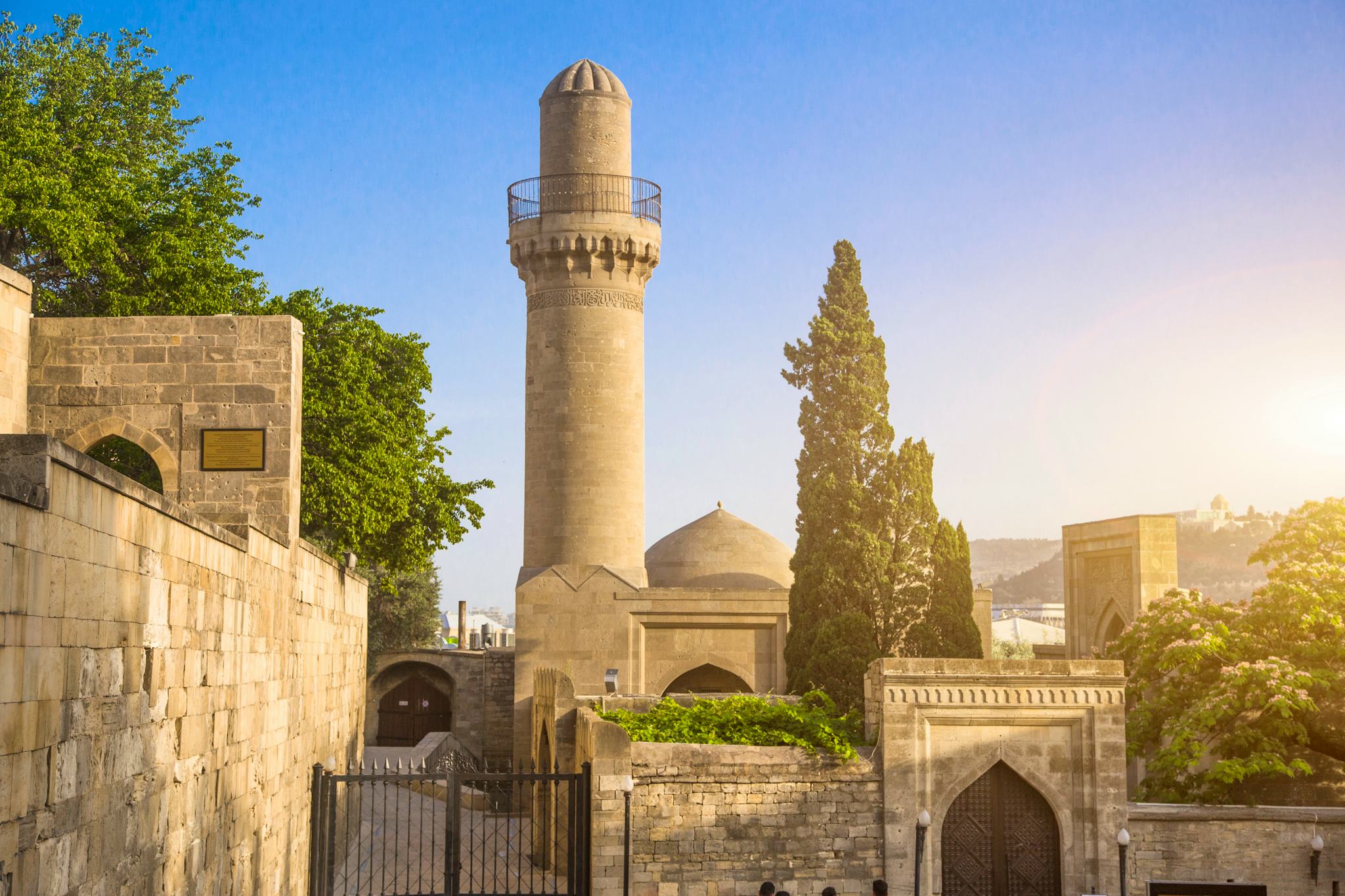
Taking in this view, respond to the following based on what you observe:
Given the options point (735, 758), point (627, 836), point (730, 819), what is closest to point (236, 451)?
point (627, 836)

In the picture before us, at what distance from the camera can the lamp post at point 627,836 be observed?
48.8 feet

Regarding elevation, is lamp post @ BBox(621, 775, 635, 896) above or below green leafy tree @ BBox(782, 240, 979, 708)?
below

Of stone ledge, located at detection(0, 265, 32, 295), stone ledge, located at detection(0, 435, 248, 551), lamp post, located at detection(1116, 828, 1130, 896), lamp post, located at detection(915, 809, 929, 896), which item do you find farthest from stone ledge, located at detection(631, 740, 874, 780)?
stone ledge, located at detection(0, 435, 248, 551)

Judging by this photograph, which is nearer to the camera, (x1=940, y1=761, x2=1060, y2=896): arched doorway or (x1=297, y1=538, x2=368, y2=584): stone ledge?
(x1=297, y1=538, x2=368, y2=584): stone ledge

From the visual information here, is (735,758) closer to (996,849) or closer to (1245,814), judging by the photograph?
(996,849)

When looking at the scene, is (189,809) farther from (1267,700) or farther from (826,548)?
(826,548)

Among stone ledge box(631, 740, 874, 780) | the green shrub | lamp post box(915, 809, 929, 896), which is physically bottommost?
lamp post box(915, 809, 929, 896)

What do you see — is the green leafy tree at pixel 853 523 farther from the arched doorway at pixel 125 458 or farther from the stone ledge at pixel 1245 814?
the arched doorway at pixel 125 458

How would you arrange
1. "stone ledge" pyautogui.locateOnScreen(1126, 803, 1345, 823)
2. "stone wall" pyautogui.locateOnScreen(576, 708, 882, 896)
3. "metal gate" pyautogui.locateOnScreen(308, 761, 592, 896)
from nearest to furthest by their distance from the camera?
1. "metal gate" pyautogui.locateOnScreen(308, 761, 592, 896)
2. "stone wall" pyautogui.locateOnScreen(576, 708, 882, 896)
3. "stone ledge" pyautogui.locateOnScreen(1126, 803, 1345, 823)

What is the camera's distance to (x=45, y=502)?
6395mm

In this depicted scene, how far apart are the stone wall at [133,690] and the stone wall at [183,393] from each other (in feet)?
2.99

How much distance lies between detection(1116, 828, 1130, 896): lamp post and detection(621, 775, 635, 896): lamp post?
511cm

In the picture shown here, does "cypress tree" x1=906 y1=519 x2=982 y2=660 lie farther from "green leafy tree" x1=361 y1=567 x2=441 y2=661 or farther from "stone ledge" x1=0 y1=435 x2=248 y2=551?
"green leafy tree" x1=361 y1=567 x2=441 y2=661

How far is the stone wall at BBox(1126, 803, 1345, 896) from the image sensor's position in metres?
15.9
